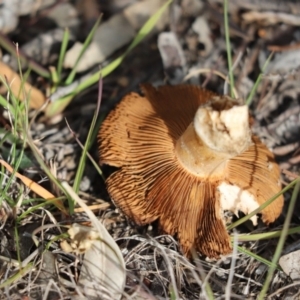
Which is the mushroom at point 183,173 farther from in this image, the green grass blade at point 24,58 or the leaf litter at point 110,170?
the green grass blade at point 24,58

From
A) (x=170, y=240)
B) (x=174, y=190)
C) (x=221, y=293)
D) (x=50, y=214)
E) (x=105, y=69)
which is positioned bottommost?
(x=221, y=293)

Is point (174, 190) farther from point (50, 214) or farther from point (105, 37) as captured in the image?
point (105, 37)

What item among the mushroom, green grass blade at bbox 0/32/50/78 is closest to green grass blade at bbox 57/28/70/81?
green grass blade at bbox 0/32/50/78

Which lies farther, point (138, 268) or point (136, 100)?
point (136, 100)

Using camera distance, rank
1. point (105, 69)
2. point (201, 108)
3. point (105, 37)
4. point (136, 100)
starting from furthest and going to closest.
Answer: point (105, 37) → point (105, 69) → point (136, 100) → point (201, 108)

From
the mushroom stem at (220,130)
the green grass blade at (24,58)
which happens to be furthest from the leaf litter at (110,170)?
the mushroom stem at (220,130)

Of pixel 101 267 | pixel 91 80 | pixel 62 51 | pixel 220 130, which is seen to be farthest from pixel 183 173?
pixel 62 51

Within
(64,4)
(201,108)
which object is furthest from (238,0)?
(201,108)

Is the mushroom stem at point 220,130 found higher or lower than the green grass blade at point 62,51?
lower

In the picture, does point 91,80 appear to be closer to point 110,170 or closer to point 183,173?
point 110,170
